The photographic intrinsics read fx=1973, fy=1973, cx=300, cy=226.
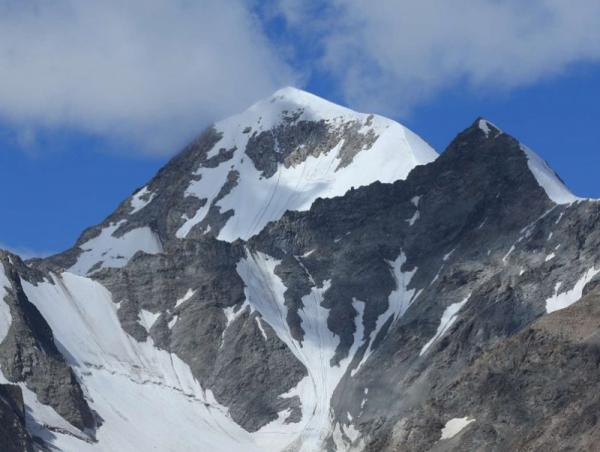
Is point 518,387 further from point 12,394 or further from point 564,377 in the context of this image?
point 12,394

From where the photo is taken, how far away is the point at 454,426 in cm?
16938

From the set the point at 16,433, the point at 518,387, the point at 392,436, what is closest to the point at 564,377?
the point at 518,387

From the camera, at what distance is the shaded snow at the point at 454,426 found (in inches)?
6629

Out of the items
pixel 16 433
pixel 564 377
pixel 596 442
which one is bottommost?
pixel 596 442

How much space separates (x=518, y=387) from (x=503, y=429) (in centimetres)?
677

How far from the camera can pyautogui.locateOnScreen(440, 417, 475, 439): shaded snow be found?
168m

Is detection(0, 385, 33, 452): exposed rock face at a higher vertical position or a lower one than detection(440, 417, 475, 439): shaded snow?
higher

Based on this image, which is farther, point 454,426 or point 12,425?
point 12,425

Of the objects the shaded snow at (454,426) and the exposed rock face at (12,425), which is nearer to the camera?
the shaded snow at (454,426)

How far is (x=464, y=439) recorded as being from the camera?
16512cm

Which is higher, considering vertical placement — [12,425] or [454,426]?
[12,425]

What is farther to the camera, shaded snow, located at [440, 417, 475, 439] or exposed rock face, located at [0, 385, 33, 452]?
exposed rock face, located at [0, 385, 33, 452]

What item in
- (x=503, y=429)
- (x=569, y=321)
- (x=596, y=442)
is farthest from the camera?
(x=569, y=321)

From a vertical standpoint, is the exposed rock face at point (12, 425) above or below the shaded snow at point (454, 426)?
above
